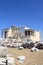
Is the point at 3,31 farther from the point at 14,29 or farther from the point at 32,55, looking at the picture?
the point at 32,55

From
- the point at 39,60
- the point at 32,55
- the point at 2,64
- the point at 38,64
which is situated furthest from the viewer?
the point at 32,55

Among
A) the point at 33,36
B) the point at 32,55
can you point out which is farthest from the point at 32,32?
the point at 32,55

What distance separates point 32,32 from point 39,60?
38.0m

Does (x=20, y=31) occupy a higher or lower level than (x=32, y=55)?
higher

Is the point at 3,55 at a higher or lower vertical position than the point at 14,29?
lower

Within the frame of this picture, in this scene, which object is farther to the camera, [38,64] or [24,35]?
[24,35]

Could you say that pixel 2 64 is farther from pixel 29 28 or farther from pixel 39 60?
pixel 29 28

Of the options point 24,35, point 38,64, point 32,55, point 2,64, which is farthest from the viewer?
point 24,35

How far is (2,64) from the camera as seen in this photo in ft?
36.4

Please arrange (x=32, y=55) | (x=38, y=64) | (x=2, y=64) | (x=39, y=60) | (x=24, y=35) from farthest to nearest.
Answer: (x=24, y=35), (x=32, y=55), (x=39, y=60), (x=38, y=64), (x=2, y=64)

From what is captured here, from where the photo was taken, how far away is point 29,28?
52062mm

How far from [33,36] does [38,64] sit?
127 feet

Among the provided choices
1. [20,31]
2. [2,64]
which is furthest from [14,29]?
[2,64]

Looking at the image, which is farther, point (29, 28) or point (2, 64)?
point (29, 28)
